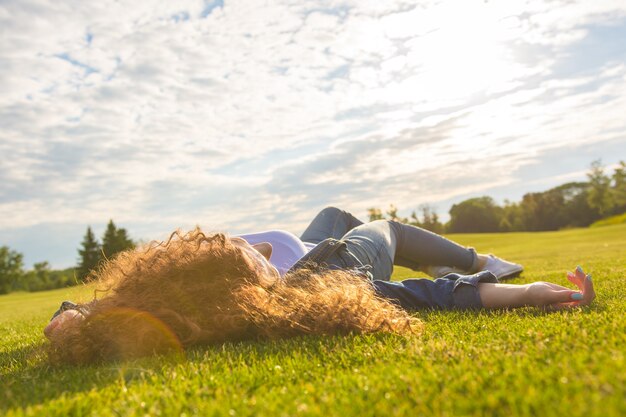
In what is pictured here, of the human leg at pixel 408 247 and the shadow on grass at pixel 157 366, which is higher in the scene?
the human leg at pixel 408 247

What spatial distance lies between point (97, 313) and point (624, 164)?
91.4 metres

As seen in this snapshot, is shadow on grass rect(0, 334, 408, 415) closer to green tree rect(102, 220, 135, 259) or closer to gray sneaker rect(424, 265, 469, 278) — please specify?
gray sneaker rect(424, 265, 469, 278)

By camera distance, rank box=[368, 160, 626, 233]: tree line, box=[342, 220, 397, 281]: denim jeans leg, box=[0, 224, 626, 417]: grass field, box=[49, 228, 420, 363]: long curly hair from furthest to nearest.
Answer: box=[368, 160, 626, 233]: tree line
box=[342, 220, 397, 281]: denim jeans leg
box=[49, 228, 420, 363]: long curly hair
box=[0, 224, 626, 417]: grass field

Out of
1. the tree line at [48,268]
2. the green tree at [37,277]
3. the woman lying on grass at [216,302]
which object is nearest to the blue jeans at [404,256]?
the woman lying on grass at [216,302]

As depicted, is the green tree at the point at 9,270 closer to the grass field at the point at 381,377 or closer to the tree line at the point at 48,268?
the tree line at the point at 48,268

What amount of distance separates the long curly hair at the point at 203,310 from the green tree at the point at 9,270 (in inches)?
2579

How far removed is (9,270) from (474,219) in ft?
210

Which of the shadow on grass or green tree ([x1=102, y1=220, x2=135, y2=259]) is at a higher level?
green tree ([x1=102, y1=220, x2=135, y2=259])

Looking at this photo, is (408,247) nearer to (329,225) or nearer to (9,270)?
(329,225)

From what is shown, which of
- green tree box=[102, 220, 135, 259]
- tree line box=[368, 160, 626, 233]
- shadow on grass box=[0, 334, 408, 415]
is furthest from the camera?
tree line box=[368, 160, 626, 233]

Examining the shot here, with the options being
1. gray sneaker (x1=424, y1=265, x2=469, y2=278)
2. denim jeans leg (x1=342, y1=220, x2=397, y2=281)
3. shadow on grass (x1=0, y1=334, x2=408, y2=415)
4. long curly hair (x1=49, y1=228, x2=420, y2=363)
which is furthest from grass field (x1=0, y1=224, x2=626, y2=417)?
gray sneaker (x1=424, y1=265, x2=469, y2=278)

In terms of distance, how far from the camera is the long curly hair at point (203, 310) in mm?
3252

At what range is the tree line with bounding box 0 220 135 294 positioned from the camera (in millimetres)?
52156

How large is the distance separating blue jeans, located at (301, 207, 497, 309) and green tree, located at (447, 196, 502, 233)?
228ft
